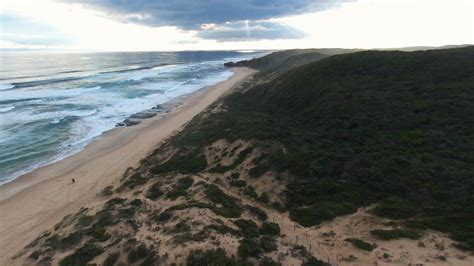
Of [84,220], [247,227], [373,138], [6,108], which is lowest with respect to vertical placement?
[6,108]

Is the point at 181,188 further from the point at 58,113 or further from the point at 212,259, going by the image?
the point at 58,113

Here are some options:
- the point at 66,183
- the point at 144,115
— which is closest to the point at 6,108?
the point at 144,115

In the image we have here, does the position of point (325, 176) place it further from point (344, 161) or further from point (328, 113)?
point (328, 113)

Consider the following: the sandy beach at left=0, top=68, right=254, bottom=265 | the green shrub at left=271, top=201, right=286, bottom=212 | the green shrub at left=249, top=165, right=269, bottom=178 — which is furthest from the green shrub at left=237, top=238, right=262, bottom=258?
the sandy beach at left=0, top=68, right=254, bottom=265

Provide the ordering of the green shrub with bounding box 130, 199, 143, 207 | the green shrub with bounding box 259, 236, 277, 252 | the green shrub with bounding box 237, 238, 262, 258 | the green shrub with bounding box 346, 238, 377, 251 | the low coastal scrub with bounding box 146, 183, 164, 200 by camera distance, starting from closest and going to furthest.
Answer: the green shrub with bounding box 237, 238, 262, 258
the green shrub with bounding box 346, 238, 377, 251
the green shrub with bounding box 259, 236, 277, 252
the green shrub with bounding box 130, 199, 143, 207
the low coastal scrub with bounding box 146, 183, 164, 200

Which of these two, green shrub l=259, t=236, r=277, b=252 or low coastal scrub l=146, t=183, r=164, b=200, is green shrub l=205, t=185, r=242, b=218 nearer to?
green shrub l=259, t=236, r=277, b=252

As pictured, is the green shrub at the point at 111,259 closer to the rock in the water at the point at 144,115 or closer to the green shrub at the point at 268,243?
the green shrub at the point at 268,243
